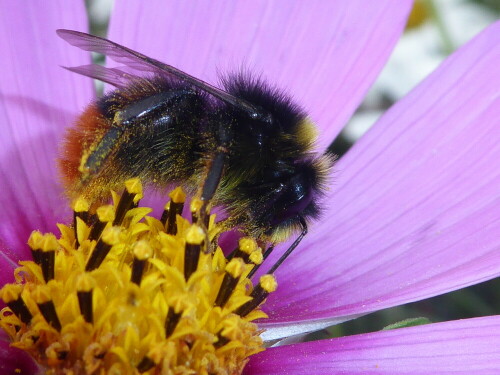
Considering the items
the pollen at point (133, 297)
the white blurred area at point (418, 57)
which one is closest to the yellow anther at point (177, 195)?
the pollen at point (133, 297)

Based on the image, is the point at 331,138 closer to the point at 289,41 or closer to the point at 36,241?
the point at 289,41

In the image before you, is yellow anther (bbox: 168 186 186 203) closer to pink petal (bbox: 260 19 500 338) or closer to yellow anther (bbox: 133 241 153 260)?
yellow anther (bbox: 133 241 153 260)

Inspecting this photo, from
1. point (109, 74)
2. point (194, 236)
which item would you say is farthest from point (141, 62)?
point (194, 236)

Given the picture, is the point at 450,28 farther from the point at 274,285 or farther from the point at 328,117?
the point at 274,285

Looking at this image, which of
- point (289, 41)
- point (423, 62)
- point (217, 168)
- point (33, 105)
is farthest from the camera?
point (423, 62)

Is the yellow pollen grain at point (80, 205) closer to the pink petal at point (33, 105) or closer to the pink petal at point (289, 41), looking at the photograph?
the pink petal at point (33, 105)

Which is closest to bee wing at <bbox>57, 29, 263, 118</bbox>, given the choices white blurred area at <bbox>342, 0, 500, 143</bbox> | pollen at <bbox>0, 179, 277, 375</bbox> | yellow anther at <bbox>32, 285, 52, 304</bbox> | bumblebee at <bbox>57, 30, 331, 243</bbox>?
bumblebee at <bbox>57, 30, 331, 243</bbox>
